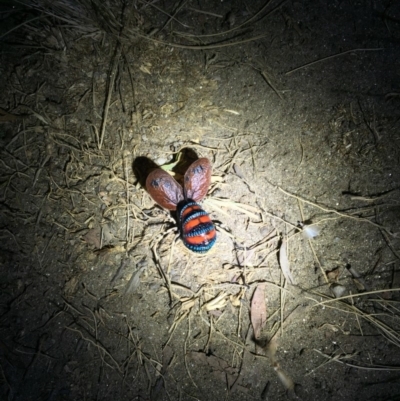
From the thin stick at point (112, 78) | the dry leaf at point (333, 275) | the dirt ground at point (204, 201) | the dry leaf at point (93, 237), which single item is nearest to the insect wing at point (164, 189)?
the dirt ground at point (204, 201)

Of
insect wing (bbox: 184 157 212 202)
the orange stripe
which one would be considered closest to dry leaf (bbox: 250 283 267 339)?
the orange stripe

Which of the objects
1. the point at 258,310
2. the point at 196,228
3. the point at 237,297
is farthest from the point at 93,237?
the point at 258,310

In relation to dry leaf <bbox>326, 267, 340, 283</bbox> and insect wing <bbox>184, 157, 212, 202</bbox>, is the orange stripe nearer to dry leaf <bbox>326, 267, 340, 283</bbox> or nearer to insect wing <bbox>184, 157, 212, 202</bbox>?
insect wing <bbox>184, 157, 212, 202</bbox>

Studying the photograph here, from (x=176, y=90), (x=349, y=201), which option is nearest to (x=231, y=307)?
(x=349, y=201)

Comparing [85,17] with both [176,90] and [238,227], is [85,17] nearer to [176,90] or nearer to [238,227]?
[176,90]

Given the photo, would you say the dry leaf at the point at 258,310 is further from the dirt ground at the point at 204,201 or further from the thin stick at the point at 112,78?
the thin stick at the point at 112,78

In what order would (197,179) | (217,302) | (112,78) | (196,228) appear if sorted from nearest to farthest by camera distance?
(196,228) < (197,179) < (217,302) < (112,78)

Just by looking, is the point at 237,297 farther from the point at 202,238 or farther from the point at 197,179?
the point at 197,179
